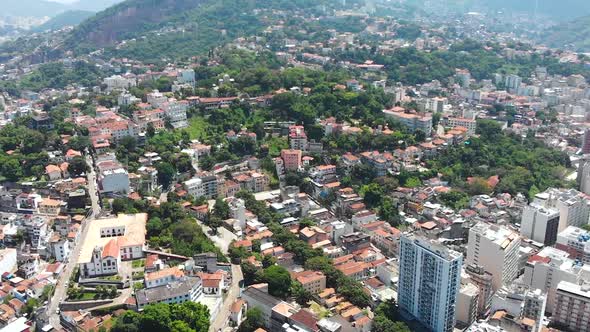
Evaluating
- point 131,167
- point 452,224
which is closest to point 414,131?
point 452,224

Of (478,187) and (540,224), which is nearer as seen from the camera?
(540,224)

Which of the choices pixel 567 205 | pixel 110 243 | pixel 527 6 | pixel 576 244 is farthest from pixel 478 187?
pixel 527 6

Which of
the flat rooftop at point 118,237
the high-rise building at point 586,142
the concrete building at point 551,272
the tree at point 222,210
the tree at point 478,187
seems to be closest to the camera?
the concrete building at point 551,272

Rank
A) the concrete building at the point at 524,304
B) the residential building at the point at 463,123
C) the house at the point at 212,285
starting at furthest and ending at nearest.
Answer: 1. the residential building at the point at 463,123
2. the house at the point at 212,285
3. the concrete building at the point at 524,304

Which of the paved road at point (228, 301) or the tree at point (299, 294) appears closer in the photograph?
the paved road at point (228, 301)

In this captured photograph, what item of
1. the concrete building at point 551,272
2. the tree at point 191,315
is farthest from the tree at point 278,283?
the concrete building at point 551,272

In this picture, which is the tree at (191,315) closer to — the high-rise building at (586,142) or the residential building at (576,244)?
the residential building at (576,244)

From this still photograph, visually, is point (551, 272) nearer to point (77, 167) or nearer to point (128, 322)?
point (128, 322)
